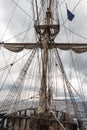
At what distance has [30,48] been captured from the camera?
2128 cm

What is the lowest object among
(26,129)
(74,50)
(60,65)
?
(26,129)

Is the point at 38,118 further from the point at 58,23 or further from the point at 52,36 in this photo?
the point at 58,23

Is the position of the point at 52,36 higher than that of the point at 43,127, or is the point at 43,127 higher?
the point at 52,36

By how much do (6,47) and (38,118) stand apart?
891 cm

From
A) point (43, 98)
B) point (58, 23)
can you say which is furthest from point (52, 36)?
point (43, 98)

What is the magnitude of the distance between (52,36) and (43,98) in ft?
18.1

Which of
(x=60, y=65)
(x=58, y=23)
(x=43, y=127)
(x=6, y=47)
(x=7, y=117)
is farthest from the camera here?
(x=6, y=47)

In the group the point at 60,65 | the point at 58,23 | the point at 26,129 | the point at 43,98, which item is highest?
the point at 58,23

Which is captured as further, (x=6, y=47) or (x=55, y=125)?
(x=6, y=47)

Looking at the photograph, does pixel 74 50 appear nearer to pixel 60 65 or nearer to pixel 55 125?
pixel 60 65

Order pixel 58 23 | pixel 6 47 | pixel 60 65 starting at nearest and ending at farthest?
pixel 60 65
pixel 58 23
pixel 6 47

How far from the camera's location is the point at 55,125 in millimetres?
14188

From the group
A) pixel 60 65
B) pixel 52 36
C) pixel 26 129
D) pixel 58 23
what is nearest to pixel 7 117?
pixel 26 129

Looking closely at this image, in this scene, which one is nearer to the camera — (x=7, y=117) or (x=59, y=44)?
(x=7, y=117)
